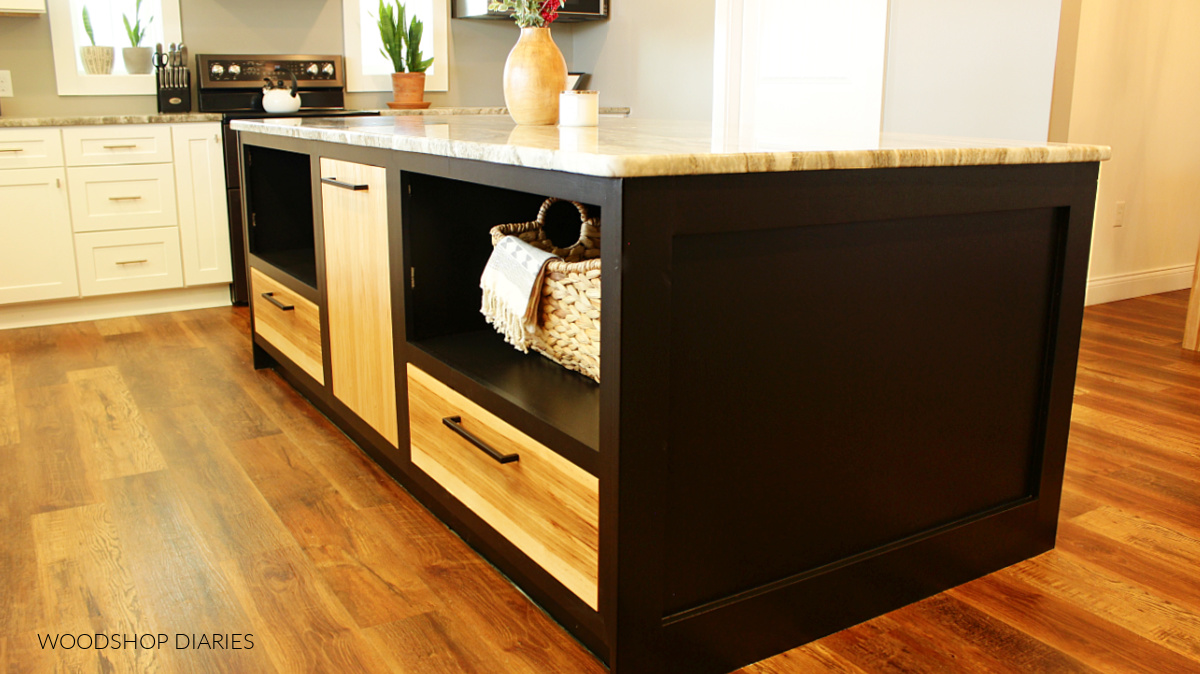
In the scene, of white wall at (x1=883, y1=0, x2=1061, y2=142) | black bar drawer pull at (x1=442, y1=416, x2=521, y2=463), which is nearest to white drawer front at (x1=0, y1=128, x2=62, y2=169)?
black bar drawer pull at (x1=442, y1=416, x2=521, y2=463)

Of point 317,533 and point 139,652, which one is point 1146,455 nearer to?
point 317,533

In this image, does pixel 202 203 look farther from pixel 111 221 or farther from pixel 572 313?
pixel 572 313

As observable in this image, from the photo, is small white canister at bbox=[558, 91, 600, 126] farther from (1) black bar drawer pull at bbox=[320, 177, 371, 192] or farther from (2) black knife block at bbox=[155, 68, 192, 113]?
(2) black knife block at bbox=[155, 68, 192, 113]

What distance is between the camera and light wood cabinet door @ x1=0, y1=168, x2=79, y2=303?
11.7 feet

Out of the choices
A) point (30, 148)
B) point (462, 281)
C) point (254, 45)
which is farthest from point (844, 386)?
point (254, 45)

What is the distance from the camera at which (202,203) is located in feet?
13.0

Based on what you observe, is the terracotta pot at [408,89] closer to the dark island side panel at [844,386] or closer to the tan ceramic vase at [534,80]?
the tan ceramic vase at [534,80]

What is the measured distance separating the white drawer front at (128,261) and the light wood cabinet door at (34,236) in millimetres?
67

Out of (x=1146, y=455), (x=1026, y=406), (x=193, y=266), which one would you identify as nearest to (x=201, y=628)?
(x=1026, y=406)

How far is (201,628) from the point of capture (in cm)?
150

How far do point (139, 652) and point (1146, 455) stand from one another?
225 centimetres

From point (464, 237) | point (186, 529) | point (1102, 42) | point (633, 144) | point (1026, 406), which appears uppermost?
point (1102, 42)

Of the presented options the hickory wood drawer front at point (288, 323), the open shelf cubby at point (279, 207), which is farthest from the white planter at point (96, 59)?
the hickory wood drawer front at point (288, 323)

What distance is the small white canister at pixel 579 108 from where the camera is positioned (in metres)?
2.00
